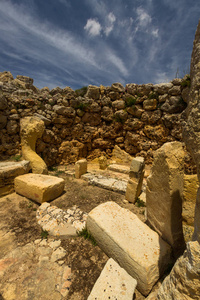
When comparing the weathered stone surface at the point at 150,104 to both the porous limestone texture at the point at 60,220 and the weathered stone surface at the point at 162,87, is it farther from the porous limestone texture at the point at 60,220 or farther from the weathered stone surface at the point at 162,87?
the porous limestone texture at the point at 60,220

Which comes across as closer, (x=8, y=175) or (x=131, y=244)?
(x=131, y=244)

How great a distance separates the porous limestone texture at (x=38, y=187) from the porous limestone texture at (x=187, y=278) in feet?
9.62

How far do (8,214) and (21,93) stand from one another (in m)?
5.38

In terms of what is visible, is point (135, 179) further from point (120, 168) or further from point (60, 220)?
point (120, 168)

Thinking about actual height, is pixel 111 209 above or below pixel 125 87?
below

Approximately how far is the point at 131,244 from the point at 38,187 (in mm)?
2523

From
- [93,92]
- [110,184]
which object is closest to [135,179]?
[110,184]

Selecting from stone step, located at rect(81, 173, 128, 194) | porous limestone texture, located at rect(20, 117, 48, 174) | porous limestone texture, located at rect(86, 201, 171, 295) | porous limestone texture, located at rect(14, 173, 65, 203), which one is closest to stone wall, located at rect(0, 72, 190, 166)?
porous limestone texture, located at rect(20, 117, 48, 174)

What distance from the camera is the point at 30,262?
75.8 inches

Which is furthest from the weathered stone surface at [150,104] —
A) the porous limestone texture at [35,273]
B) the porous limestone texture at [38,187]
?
the porous limestone texture at [35,273]

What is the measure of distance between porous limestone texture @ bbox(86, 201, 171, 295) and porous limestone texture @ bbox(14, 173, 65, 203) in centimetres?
155

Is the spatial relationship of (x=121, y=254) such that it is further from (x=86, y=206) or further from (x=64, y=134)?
(x=64, y=134)

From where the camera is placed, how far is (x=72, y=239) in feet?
7.71

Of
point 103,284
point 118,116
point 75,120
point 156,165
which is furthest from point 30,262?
point 118,116
